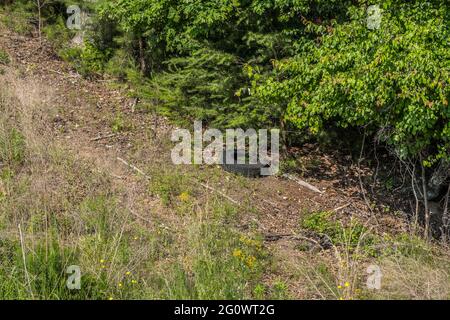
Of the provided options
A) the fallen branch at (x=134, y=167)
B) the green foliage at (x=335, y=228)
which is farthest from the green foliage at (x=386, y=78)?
the fallen branch at (x=134, y=167)

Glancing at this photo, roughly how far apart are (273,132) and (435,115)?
302cm

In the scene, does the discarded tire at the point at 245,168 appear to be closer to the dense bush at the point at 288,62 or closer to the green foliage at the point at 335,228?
the dense bush at the point at 288,62

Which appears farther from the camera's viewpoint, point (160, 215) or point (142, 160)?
point (142, 160)

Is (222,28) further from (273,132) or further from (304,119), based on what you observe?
(304,119)

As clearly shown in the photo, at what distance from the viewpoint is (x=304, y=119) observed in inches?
292

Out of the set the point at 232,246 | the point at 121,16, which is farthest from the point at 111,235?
the point at 121,16

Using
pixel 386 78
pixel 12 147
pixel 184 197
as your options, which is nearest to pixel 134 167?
pixel 184 197
